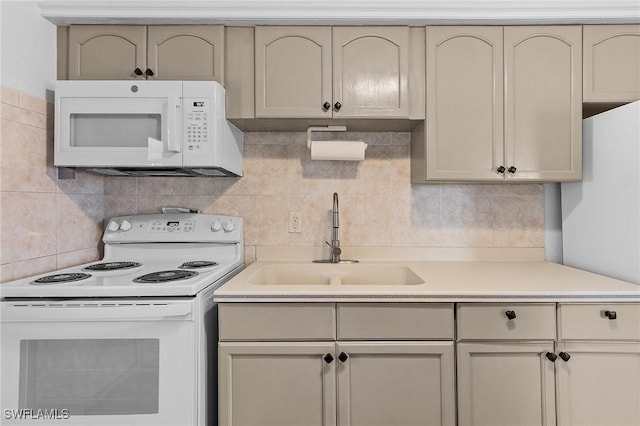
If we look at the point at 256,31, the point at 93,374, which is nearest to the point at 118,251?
the point at 93,374

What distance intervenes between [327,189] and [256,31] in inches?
35.3

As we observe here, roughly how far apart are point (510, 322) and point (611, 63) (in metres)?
1.38

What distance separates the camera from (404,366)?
150 centimetres

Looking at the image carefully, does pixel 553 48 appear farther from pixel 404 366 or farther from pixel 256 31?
pixel 404 366

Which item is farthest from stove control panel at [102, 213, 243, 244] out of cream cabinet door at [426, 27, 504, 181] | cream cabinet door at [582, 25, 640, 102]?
cream cabinet door at [582, 25, 640, 102]

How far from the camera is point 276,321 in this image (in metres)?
1.50

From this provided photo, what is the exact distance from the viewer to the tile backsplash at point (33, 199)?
1.57m

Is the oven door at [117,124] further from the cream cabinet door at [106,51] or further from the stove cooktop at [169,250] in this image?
the stove cooktop at [169,250]

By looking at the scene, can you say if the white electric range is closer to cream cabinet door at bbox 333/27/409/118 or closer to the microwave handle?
the microwave handle

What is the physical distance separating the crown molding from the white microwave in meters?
0.35

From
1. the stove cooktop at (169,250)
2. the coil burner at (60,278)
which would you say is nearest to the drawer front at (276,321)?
the stove cooktop at (169,250)

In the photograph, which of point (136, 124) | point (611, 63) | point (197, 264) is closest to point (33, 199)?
point (136, 124)

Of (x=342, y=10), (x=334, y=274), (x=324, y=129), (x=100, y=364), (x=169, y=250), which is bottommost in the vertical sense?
(x=100, y=364)

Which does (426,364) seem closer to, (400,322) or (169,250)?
(400,322)
